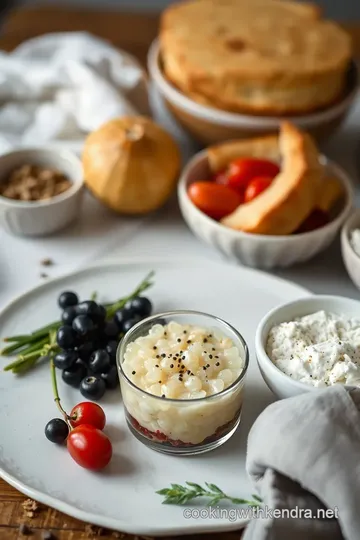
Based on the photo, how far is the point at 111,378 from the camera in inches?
47.6

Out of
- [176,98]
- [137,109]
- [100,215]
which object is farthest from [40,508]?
[137,109]

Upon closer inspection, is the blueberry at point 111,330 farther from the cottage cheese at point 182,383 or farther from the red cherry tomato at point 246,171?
the red cherry tomato at point 246,171

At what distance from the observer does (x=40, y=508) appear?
1.04m

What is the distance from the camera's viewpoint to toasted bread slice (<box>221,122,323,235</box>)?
1.41 m

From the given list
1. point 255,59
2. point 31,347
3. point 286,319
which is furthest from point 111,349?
point 255,59

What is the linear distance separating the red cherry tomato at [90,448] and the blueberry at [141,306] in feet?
0.98

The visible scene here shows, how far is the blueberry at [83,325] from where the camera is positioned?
1236 millimetres

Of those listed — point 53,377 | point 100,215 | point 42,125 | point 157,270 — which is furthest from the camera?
point 42,125

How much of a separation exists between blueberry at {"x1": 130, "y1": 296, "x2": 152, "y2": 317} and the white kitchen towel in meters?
0.54

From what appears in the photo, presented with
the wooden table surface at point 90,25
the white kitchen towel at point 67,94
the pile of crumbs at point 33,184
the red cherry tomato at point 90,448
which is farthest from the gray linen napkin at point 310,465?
the wooden table surface at point 90,25

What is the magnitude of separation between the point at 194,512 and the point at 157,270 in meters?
0.57

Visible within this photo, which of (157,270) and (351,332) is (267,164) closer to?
(157,270)

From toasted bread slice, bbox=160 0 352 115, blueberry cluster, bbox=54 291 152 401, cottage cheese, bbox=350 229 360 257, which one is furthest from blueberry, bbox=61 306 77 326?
toasted bread slice, bbox=160 0 352 115

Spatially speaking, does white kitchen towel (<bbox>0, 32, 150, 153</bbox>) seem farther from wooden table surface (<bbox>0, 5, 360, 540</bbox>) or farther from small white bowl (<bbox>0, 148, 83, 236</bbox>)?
wooden table surface (<bbox>0, 5, 360, 540</bbox>)
